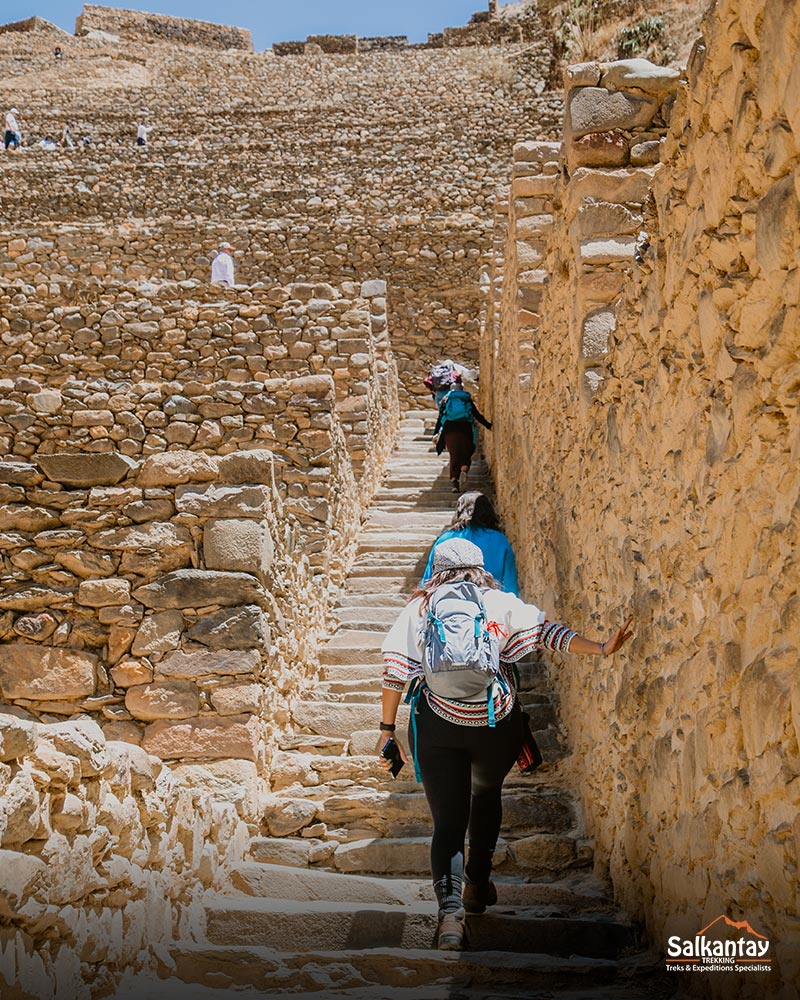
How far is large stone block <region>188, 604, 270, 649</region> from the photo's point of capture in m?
4.78

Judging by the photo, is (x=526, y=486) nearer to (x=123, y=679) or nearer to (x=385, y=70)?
(x=123, y=679)

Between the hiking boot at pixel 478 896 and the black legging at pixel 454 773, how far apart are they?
29 centimetres

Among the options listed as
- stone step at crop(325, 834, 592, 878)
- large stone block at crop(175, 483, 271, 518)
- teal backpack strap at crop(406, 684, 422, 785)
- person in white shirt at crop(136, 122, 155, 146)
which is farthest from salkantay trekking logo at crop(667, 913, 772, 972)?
person in white shirt at crop(136, 122, 155, 146)

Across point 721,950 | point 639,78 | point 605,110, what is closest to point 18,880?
point 721,950

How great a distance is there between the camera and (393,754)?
3623 millimetres

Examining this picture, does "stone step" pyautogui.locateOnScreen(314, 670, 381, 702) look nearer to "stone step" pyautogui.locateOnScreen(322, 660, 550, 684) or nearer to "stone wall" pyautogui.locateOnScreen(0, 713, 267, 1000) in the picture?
"stone step" pyautogui.locateOnScreen(322, 660, 550, 684)

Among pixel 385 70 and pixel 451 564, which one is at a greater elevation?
pixel 385 70

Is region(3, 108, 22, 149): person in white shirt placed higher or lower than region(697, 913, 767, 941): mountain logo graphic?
higher

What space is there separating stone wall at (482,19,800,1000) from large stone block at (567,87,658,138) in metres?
0.88

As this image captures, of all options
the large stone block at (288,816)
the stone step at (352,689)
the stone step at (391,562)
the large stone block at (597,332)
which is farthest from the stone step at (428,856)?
the stone step at (391,562)

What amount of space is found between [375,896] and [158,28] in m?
37.8

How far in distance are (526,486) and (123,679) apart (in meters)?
3.21

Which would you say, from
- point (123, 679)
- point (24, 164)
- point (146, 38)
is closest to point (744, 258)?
point (123, 679)

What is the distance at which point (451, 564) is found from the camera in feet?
12.5
